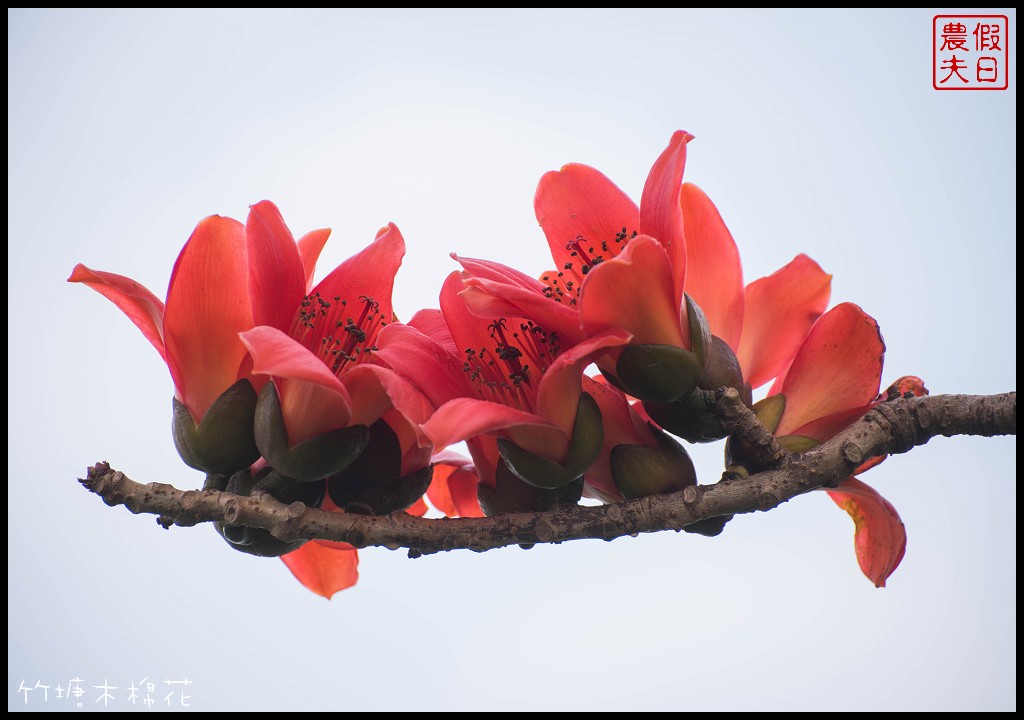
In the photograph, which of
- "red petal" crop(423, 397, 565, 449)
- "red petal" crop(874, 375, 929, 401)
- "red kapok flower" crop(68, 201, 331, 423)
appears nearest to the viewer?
"red petal" crop(423, 397, 565, 449)

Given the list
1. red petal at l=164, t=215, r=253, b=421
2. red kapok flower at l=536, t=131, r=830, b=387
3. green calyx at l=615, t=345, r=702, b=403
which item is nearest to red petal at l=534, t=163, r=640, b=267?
red kapok flower at l=536, t=131, r=830, b=387

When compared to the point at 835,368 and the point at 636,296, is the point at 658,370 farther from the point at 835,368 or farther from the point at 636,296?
the point at 835,368

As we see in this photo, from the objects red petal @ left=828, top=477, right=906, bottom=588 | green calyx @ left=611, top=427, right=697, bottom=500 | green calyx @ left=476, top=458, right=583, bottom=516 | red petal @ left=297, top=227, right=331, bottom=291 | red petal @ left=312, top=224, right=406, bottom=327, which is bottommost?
red petal @ left=828, top=477, right=906, bottom=588

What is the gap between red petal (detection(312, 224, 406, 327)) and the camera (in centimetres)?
53

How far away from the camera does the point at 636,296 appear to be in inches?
17.8

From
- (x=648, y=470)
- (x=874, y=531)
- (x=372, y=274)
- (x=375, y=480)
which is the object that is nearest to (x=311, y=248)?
(x=372, y=274)

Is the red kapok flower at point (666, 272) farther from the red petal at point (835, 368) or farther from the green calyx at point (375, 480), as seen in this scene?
the green calyx at point (375, 480)

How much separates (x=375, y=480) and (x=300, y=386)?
87 mm

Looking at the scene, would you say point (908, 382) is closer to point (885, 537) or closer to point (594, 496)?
point (885, 537)

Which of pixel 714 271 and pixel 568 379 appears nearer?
pixel 568 379

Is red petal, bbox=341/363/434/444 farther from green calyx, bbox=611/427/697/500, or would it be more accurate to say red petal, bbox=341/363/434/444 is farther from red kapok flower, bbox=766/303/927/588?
red kapok flower, bbox=766/303/927/588

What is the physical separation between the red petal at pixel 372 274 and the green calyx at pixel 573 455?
0.44ft

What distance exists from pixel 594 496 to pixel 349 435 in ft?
0.60

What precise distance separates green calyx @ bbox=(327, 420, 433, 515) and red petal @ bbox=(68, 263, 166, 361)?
0.48 feet
